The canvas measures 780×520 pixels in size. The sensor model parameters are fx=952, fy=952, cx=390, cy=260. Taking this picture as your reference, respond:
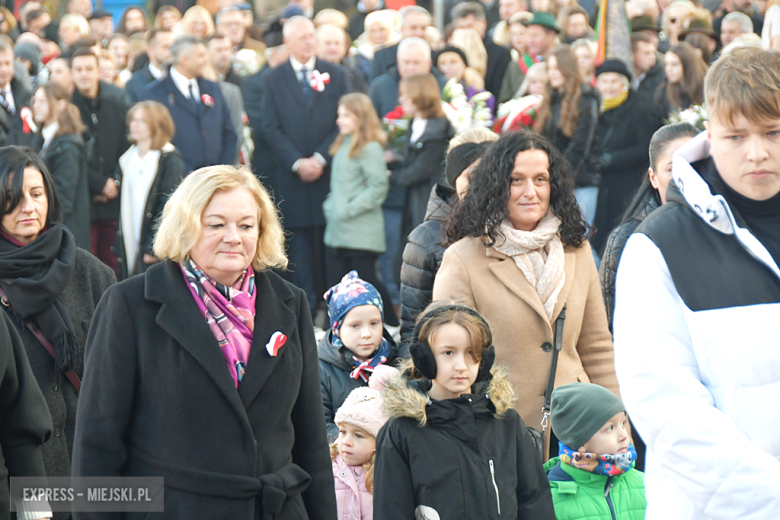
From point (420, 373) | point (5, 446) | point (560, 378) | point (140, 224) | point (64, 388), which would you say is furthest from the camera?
point (140, 224)

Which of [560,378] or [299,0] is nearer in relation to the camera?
[560,378]

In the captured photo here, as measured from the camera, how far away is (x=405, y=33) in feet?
34.1

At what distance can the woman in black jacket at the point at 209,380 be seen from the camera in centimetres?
299

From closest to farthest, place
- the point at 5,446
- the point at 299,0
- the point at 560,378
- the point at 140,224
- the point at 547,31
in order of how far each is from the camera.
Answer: the point at 5,446 → the point at 560,378 → the point at 140,224 → the point at 547,31 → the point at 299,0

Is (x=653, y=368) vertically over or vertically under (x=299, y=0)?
under

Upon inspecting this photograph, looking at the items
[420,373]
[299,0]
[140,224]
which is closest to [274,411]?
[420,373]

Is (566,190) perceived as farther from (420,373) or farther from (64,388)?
(64,388)

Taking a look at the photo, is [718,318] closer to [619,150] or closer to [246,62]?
[619,150]

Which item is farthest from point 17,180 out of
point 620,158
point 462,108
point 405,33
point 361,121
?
point 405,33

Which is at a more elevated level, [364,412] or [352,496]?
[364,412]

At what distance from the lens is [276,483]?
3.09 metres

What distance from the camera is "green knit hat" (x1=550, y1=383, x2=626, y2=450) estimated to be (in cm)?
376

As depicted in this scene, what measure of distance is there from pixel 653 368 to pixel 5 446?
2.32 meters

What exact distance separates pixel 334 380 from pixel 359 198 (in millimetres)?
3905
